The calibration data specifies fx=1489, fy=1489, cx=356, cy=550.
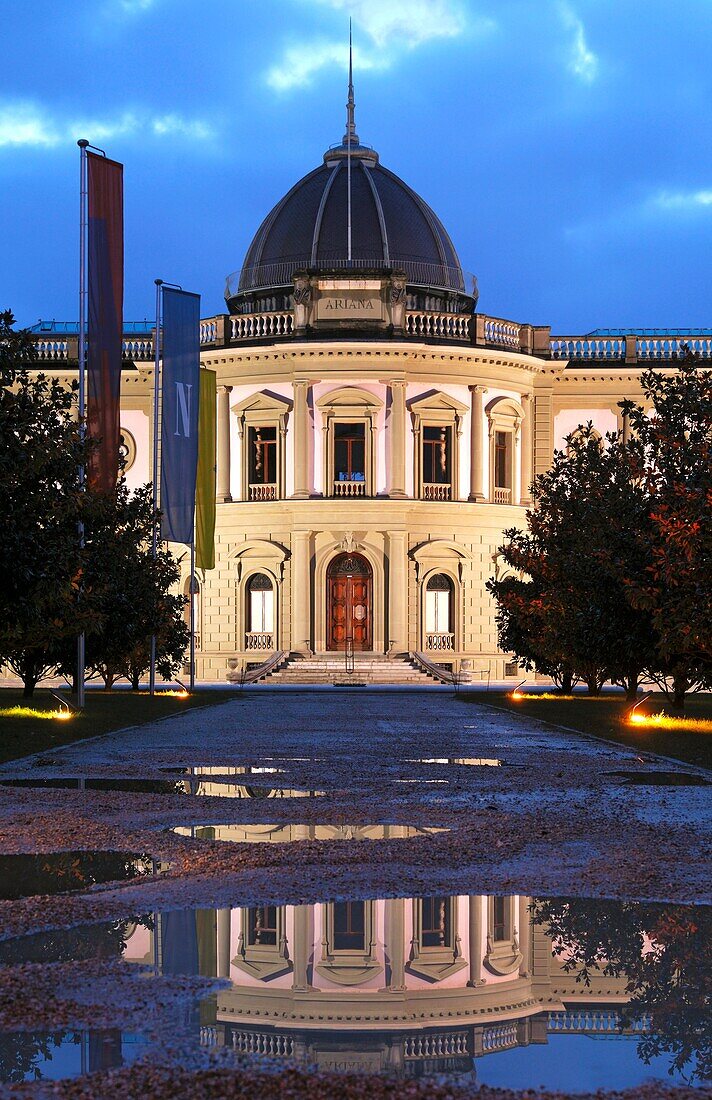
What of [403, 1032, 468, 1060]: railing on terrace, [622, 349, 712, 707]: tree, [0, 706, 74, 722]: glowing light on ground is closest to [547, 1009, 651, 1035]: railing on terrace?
[403, 1032, 468, 1060]: railing on terrace

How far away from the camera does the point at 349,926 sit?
26.5ft

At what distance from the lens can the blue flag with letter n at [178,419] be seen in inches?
1526

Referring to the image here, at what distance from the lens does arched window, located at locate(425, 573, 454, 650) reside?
Answer: 60.4 meters

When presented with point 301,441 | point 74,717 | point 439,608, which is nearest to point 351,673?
point 439,608

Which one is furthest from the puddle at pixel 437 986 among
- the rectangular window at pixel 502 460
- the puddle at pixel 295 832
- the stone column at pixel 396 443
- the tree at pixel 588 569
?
the rectangular window at pixel 502 460

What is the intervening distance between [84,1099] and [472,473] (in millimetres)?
57120

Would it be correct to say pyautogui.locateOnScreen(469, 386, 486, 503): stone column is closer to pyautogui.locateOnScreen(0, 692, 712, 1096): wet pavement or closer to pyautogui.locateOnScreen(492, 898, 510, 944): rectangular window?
pyautogui.locateOnScreen(0, 692, 712, 1096): wet pavement

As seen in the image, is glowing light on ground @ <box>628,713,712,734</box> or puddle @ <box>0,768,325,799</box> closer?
puddle @ <box>0,768,325,799</box>

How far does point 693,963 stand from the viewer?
717 cm

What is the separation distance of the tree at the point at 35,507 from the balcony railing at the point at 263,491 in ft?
117

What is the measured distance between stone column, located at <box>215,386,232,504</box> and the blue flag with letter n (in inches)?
876

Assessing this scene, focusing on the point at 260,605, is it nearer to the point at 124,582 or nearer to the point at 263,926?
the point at 124,582

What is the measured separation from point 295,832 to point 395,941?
409 cm

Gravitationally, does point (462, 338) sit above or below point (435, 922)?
above
